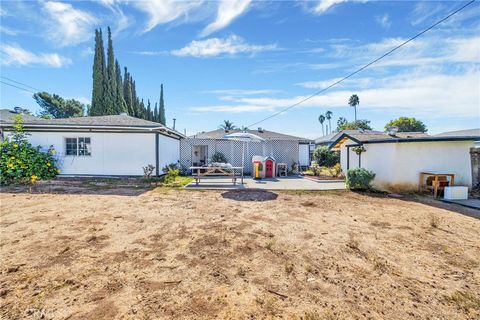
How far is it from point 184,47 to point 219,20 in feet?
9.51

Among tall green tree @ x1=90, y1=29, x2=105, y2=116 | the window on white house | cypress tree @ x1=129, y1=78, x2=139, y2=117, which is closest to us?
the window on white house

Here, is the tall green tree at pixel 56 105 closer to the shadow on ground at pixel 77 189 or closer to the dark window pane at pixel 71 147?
the dark window pane at pixel 71 147

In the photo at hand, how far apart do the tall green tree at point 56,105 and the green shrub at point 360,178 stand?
43506 millimetres

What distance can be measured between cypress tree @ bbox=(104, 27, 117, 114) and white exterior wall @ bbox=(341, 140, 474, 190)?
26.4 meters

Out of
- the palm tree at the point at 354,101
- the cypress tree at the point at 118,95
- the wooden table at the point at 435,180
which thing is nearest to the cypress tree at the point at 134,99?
the cypress tree at the point at 118,95

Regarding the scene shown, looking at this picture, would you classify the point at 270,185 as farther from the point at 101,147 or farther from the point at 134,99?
the point at 134,99

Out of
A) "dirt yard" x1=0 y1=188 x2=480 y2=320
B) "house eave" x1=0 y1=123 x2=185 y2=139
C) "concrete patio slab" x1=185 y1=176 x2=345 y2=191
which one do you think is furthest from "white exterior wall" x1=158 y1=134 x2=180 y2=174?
"dirt yard" x1=0 y1=188 x2=480 y2=320

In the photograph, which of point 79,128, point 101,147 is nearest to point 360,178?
point 101,147

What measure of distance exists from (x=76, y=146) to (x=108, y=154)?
175cm

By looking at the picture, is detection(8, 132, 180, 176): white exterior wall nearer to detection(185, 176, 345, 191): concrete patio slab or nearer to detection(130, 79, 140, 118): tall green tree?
detection(185, 176, 345, 191): concrete patio slab

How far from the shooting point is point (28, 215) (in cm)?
486

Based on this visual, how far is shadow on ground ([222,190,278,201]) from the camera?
695 centimetres

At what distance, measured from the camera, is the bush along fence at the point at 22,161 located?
931 centimetres

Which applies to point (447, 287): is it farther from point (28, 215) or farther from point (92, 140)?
point (92, 140)
